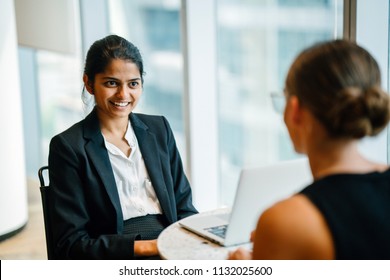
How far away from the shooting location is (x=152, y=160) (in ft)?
6.78

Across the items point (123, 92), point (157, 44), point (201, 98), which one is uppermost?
point (157, 44)

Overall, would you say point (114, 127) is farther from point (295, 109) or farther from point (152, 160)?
point (295, 109)

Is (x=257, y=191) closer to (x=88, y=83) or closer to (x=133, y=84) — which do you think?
(x=133, y=84)

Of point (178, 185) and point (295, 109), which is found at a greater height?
point (295, 109)

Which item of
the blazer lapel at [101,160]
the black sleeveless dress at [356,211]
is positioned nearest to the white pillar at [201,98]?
the blazer lapel at [101,160]

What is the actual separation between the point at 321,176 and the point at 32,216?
3.50m

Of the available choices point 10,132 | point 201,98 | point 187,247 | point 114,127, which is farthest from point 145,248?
point 10,132

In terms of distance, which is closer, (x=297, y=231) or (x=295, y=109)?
(x=297, y=231)

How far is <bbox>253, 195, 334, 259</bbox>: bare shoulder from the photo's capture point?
1.00 metres

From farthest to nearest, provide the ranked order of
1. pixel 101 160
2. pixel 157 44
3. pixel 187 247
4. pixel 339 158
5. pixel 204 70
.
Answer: pixel 157 44 → pixel 204 70 → pixel 101 160 → pixel 187 247 → pixel 339 158

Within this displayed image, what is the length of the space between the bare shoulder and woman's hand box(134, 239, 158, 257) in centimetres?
84

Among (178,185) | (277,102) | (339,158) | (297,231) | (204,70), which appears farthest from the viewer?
(204,70)

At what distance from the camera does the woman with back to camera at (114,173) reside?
1.86 m

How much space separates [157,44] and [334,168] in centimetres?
439
